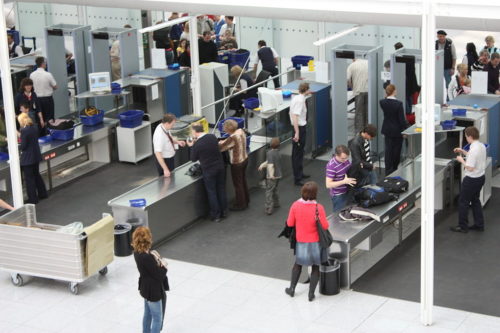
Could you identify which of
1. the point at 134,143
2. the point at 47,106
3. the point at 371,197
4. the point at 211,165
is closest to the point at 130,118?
the point at 134,143

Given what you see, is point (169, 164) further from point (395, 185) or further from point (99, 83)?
point (99, 83)

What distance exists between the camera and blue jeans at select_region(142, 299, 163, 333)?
33.0ft

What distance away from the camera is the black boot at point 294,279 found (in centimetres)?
1119

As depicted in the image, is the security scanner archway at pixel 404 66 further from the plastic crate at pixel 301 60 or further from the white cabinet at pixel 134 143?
the white cabinet at pixel 134 143

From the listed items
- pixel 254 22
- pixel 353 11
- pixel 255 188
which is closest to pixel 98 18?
pixel 254 22

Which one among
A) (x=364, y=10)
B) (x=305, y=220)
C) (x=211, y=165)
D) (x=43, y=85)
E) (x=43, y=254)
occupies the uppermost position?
(x=364, y=10)

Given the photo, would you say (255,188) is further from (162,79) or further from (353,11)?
(353,11)

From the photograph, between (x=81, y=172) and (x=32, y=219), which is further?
(x=81, y=172)

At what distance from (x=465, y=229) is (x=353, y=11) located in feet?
13.6

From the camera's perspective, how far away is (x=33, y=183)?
48.9 feet

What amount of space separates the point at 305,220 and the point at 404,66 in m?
5.75

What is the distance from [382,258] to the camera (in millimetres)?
12445

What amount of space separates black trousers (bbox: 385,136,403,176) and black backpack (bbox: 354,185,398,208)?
290cm

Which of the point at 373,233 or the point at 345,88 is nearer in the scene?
the point at 373,233
